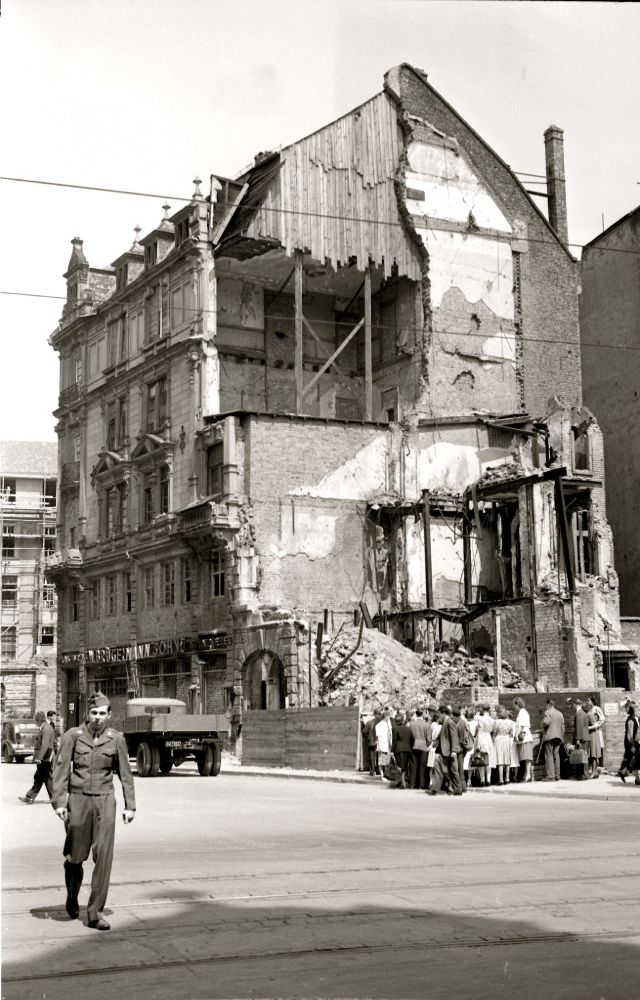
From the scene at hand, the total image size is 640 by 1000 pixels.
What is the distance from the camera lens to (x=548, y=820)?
17.2 meters

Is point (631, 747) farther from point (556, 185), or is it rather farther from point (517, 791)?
point (556, 185)

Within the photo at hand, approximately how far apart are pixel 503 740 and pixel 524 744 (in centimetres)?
56

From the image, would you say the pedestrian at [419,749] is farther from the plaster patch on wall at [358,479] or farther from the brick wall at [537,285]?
the brick wall at [537,285]

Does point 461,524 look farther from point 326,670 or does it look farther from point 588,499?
point 326,670

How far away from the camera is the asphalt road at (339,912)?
7.02 metres

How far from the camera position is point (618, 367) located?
50062 mm

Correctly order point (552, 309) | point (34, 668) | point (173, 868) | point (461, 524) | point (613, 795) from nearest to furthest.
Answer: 1. point (173, 868)
2. point (613, 795)
3. point (461, 524)
4. point (552, 309)
5. point (34, 668)

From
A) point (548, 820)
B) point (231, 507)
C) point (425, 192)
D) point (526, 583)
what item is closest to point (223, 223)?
point (425, 192)

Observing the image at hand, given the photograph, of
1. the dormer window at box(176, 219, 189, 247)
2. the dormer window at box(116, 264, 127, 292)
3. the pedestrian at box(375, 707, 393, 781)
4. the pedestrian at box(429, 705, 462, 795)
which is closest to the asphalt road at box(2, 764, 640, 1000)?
the pedestrian at box(429, 705, 462, 795)

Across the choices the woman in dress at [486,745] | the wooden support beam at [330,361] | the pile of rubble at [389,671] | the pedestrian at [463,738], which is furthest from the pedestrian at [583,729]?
the wooden support beam at [330,361]

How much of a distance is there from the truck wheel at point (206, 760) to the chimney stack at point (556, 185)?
28213 mm

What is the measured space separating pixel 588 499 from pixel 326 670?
11420mm

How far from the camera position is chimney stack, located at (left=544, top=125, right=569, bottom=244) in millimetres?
49969

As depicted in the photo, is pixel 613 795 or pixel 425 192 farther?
pixel 425 192
